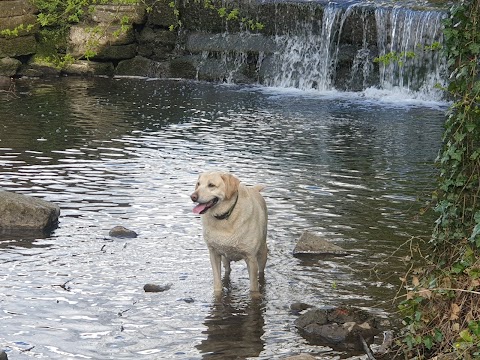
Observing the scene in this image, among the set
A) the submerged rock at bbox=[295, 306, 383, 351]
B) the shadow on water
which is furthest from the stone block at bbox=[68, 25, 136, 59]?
the submerged rock at bbox=[295, 306, 383, 351]

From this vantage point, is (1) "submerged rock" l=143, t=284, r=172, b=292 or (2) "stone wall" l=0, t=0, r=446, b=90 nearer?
(1) "submerged rock" l=143, t=284, r=172, b=292

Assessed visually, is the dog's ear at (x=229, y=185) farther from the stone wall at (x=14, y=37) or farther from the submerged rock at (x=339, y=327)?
the stone wall at (x=14, y=37)

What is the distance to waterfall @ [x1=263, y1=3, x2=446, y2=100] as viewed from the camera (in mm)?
26812

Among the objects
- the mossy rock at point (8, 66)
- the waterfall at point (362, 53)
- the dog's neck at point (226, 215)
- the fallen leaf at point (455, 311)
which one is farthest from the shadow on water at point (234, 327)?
the mossy rock at point (8, 66)

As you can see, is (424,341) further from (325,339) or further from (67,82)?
(67,82)

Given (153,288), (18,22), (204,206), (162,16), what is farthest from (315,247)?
(162,16)

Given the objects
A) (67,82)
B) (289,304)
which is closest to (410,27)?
(67,82)

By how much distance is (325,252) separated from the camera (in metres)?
12.0

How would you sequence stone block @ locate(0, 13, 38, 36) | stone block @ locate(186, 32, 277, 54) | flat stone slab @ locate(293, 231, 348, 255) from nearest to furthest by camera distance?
1. flat stone slab @ locate(293, 231, 348, 255)
2. stone block @ locate(0, 13, 38, 36)
3. stone block @ locate(186, 32, 277, 54)

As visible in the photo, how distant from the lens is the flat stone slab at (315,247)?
11992 millimetres

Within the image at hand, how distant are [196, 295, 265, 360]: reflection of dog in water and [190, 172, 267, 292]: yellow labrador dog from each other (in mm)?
281

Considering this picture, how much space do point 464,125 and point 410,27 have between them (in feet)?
64.6

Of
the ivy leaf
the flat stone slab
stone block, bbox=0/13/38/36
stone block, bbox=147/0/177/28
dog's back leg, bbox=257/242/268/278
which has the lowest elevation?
the flat stone slab

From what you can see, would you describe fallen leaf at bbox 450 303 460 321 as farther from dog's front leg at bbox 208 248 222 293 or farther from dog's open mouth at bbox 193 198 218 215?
dog's front leg at bbox 208 248 222 293
